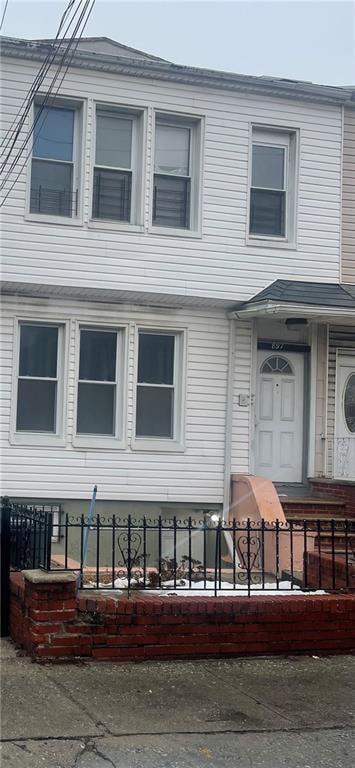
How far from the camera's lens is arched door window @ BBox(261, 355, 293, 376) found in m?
14.0

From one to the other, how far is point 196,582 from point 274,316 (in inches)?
214

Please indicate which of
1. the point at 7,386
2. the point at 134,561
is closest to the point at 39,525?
the point at 134,561

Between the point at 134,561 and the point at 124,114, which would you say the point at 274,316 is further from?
the point at 134,561

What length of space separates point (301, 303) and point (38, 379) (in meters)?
3.77

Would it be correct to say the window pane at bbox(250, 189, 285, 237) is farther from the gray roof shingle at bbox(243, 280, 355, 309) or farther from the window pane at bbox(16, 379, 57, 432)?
the window pane at bbox(16, 379, 57, 432)

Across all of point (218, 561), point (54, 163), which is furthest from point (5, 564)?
point (54, 163)

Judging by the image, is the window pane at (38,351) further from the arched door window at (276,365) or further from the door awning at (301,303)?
the arched door window at (276,365)

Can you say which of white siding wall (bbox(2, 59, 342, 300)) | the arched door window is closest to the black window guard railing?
white siding wall (bbox(2, 59, 342, 300))

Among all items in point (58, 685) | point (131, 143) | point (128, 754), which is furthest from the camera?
point (131, 143)

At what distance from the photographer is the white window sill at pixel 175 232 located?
44.0 feet

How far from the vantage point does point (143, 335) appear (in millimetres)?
13516

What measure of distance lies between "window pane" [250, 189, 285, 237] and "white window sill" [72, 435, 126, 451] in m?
3.75

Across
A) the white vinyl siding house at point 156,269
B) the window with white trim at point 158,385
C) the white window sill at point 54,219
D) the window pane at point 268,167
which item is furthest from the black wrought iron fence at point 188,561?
the window pane at point 268,167

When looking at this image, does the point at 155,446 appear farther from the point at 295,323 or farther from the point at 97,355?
the point at 295,323
